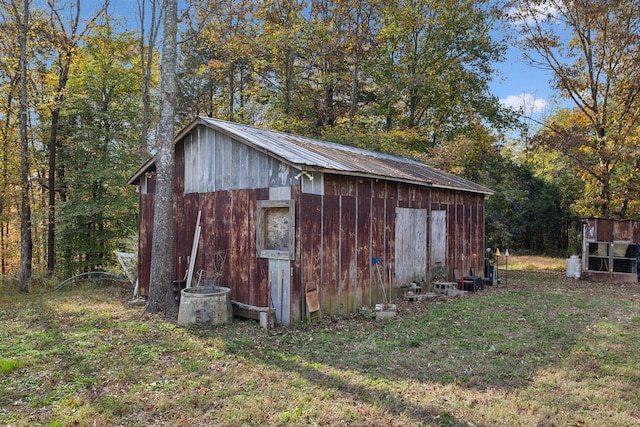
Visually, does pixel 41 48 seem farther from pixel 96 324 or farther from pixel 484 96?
pixel 484 96

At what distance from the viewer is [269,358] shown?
5.96 meters

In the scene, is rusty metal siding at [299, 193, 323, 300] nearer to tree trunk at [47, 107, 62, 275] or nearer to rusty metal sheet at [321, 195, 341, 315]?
rusty metal sheet at [321, 195, 341, 315]

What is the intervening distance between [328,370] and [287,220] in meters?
3.24

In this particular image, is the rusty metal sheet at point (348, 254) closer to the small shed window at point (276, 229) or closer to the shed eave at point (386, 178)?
the shed eave at point (386, 178)

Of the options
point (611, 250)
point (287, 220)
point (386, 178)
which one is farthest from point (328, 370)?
point (611, 250)

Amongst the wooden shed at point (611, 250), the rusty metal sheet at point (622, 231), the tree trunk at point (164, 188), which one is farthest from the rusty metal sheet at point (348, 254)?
the rusty metal sheet at point (622, 231)

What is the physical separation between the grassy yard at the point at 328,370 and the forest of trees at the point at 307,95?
7948 mm

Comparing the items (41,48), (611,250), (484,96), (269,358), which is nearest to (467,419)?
(269,358)

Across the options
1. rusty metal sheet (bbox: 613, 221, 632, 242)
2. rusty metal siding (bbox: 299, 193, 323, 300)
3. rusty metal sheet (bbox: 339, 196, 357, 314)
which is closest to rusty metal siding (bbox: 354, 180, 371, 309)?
rusty metal sheet (bbox: 339, 196, 357, 314)

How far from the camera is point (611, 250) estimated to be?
1534 cm

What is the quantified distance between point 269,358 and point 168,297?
364 cm

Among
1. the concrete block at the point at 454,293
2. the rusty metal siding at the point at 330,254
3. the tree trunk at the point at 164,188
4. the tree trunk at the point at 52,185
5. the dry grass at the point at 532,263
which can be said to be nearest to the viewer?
the rusty metal siding at the point at 330,254

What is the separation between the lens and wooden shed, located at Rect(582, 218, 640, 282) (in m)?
14.8

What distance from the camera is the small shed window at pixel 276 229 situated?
7766 mm
